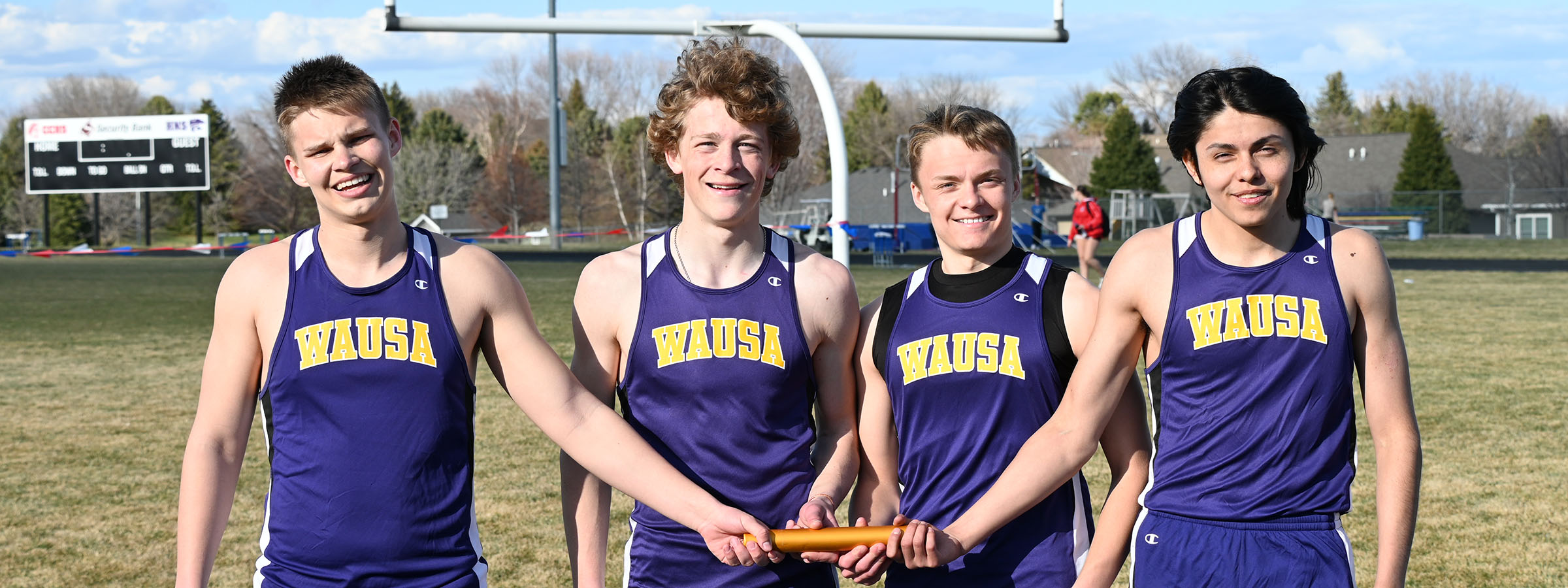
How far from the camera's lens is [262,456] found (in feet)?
25.7

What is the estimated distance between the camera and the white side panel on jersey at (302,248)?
2760 millimetres

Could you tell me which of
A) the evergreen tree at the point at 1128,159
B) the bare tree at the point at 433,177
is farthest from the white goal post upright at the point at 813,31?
the bare tree at the point at 433,177

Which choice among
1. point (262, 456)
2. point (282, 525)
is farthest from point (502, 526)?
point (282, 525)

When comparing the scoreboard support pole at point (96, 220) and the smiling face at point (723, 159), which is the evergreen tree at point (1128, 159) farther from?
the smiling face at point (723, 159)

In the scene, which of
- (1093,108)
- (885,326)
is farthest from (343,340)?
(1093,108)

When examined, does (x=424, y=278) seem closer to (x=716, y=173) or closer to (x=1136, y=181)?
(x=716, y=173)

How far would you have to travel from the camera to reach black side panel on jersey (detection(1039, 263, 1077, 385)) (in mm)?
2963

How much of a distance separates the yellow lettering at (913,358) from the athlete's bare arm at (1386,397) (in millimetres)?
919

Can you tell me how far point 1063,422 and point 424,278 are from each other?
1.45m

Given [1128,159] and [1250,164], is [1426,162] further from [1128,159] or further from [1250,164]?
[1250,164]

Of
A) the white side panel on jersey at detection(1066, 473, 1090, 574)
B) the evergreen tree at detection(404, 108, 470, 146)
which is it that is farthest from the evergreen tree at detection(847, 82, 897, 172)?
the white side panel on jersey at detection(1066, 473, 1090, 574)

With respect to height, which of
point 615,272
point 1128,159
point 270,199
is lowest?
point 615,272

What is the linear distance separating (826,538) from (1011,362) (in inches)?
26.2

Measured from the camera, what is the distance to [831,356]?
3059mm
